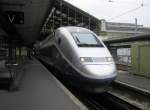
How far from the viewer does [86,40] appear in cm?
1330

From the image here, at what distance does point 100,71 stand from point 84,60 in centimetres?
89

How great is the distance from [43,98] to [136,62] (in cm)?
1115

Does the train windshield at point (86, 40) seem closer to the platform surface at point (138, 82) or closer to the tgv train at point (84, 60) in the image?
the tgv train at point (84, 60)

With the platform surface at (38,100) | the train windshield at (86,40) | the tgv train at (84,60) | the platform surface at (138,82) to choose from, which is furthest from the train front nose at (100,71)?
the platform surface at (138,82)

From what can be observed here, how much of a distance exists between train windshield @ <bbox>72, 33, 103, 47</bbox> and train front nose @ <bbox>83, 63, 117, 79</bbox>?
176 cm

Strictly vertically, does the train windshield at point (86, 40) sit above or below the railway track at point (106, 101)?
above

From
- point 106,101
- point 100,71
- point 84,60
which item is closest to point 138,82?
point 106,101

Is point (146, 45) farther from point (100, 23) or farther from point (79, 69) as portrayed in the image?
point (100, 23)

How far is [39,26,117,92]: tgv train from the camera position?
11.0 metres

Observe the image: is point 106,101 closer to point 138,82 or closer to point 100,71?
point 100,71

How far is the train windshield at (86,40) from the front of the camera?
12922mm

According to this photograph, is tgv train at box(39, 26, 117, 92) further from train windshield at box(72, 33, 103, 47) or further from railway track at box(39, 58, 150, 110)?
railway track at box(39, 58, 150, 110)

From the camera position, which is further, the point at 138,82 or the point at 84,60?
the point at 138,82

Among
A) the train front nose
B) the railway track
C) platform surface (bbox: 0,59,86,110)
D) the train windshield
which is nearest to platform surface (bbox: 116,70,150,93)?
the railway track
